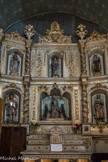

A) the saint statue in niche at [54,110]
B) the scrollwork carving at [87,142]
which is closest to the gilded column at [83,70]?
the scrollwork carving at [87,142]

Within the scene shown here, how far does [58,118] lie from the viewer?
13.9 meters

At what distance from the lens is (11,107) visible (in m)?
13.9

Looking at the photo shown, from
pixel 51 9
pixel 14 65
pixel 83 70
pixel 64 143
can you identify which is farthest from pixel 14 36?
pixel 64 143

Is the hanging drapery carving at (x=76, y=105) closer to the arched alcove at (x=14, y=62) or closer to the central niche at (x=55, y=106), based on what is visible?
the central niche at (x=55, y=106)

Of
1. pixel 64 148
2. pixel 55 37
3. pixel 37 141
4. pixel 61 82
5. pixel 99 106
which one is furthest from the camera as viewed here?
pixel 55 37

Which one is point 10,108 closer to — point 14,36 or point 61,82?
point 61,82

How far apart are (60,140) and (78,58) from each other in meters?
6.58

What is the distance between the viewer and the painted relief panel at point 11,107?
13.8m

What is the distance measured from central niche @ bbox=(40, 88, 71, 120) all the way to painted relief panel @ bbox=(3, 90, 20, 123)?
164 cm

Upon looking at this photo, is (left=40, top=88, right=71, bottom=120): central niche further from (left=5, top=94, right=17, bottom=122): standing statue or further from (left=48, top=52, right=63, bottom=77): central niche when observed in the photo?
(left=5, top=94, right=17, bottom=122): standing statue

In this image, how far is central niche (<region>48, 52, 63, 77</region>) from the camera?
1530 cm

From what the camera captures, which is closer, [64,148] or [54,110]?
[64,148]

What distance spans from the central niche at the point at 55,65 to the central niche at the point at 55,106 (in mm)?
1237

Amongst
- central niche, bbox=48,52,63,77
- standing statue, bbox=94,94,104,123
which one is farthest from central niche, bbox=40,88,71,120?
standing statue, bbox=94,94,104,123
